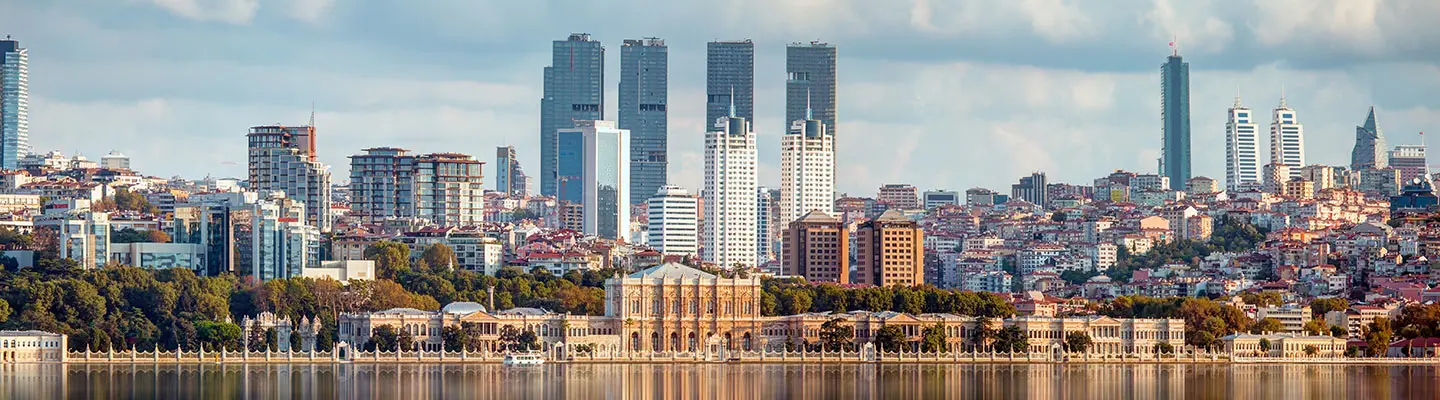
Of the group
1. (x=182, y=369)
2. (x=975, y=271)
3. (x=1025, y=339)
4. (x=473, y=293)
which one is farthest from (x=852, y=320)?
(x=975, y=271)

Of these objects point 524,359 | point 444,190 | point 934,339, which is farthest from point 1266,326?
point 444,190

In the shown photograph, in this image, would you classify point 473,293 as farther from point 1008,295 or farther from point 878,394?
point 878,394

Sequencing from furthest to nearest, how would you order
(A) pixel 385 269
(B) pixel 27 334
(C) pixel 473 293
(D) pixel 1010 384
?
(A) pixel 385 269 → (C) pixel 473 293 → (B) pixel 27 334 → (D) pixel 1010 384

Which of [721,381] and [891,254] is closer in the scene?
[721,381]

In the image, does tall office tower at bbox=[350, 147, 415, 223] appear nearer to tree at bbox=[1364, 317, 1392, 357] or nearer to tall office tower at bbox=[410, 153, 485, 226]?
tall office tower at bbox=[410, 153, 485, 226]

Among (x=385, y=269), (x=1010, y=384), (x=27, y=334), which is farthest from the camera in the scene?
(x=385, y=269)

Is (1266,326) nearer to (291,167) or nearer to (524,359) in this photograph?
(524,359)
